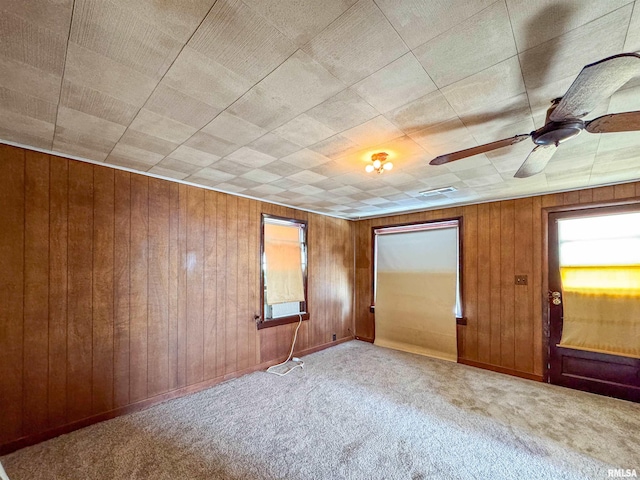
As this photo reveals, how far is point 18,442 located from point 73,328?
883 mm

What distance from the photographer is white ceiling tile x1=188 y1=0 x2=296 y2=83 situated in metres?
1.07

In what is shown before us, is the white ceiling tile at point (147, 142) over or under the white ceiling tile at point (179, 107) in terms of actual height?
under

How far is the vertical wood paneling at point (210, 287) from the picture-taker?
3.38m

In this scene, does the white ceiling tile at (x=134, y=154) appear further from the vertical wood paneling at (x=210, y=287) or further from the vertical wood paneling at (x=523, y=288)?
the vertical wood paneling at (x=523, y=288)

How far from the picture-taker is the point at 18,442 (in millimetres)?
2195

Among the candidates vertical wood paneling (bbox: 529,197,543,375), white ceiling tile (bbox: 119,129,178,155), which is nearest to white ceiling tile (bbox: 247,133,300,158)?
white ceiling tile (bbox: 119,129,178,155)

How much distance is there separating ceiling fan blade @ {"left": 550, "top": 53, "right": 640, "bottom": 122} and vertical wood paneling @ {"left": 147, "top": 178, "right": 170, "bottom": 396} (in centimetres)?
340

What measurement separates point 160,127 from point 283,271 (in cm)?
275

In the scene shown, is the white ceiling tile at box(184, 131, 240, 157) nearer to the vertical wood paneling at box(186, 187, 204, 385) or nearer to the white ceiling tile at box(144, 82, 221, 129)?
the white ceiling tile at box(144, 82, 221, 129)

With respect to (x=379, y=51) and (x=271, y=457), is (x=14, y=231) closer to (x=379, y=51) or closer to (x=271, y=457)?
(x=271, y=457)

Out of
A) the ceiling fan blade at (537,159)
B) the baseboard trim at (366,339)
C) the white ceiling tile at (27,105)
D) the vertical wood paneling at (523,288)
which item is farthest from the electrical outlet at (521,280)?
the white ceiling tile at (27,105)

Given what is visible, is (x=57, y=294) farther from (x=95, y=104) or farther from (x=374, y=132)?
(x=374, y=132)

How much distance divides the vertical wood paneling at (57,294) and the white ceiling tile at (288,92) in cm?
193

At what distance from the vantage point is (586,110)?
1.31m
